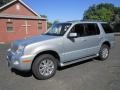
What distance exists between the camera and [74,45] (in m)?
7.15

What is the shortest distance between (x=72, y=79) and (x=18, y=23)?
1966 cm

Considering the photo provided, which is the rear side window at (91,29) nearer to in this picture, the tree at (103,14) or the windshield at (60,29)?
the windshield at (60,29)

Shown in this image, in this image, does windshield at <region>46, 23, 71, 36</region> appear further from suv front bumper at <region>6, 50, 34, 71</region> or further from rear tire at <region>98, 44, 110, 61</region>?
rear tire at <region>98, 44, 110, 61</region>

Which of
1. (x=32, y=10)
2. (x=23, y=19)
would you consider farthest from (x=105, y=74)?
(x=32, y=10)

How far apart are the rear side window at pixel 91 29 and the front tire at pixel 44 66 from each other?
2.17 metres

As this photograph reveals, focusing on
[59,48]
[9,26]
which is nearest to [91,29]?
[59,48]

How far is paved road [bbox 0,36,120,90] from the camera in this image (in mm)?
5566

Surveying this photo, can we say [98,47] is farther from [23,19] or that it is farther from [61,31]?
[23,19]

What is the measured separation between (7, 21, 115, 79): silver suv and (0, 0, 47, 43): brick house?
16.8 m

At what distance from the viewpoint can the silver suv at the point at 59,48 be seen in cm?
604

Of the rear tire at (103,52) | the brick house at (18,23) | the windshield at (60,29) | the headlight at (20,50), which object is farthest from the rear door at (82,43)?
the brick house at (18,23)

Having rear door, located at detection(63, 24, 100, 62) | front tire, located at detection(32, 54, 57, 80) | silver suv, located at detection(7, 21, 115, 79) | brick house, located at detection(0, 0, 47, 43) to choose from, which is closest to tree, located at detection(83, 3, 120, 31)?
brick house, located at detection(0, 0, 47, 43)

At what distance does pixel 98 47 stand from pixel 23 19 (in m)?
18.2

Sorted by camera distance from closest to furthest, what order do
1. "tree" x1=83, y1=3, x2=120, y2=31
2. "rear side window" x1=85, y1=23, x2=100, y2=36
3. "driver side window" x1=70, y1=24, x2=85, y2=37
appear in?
"driver side window" x1=70, y1=24, x2=85, y2=37
"rear side window" x1=85, y1=23, x2=100, y2=36
"tree" x1=83, y1=3, x2=120, y2=31
